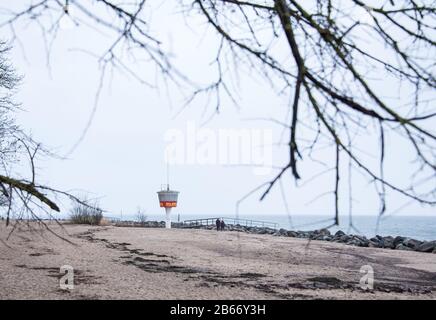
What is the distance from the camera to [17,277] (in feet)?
35.5

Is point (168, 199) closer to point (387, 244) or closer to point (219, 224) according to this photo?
point (219, 224)

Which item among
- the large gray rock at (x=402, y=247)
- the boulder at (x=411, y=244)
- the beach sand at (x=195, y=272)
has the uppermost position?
the beach sand at (x=195, y=272)

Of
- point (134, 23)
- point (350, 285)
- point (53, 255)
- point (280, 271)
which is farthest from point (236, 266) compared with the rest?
point (134, 23)

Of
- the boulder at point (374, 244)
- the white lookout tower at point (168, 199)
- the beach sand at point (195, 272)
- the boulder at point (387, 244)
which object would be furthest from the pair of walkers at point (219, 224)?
the beach sand at point (195, 272)

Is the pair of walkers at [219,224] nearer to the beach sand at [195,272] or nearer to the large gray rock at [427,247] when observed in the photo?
the large gray rock at [427,247]

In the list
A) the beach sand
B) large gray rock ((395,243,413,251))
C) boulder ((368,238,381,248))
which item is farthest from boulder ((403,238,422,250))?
the beach sand

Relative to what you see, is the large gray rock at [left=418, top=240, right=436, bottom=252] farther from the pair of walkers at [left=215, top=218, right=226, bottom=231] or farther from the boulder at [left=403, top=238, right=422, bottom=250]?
the pair of walkers at [left=215, top=218, right=226, bottom=231]

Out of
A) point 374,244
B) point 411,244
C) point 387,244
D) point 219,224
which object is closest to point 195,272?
point 374,244

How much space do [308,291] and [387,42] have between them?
305 inches

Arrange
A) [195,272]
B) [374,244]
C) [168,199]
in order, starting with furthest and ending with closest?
1. [168,199]
2. [374,244]
3. [195,272]

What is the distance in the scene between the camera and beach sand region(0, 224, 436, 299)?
9.60 m

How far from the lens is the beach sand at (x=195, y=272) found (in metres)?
9.60

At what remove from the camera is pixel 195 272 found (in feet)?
41.5

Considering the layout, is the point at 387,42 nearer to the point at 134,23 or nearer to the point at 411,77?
the point at 411,77
